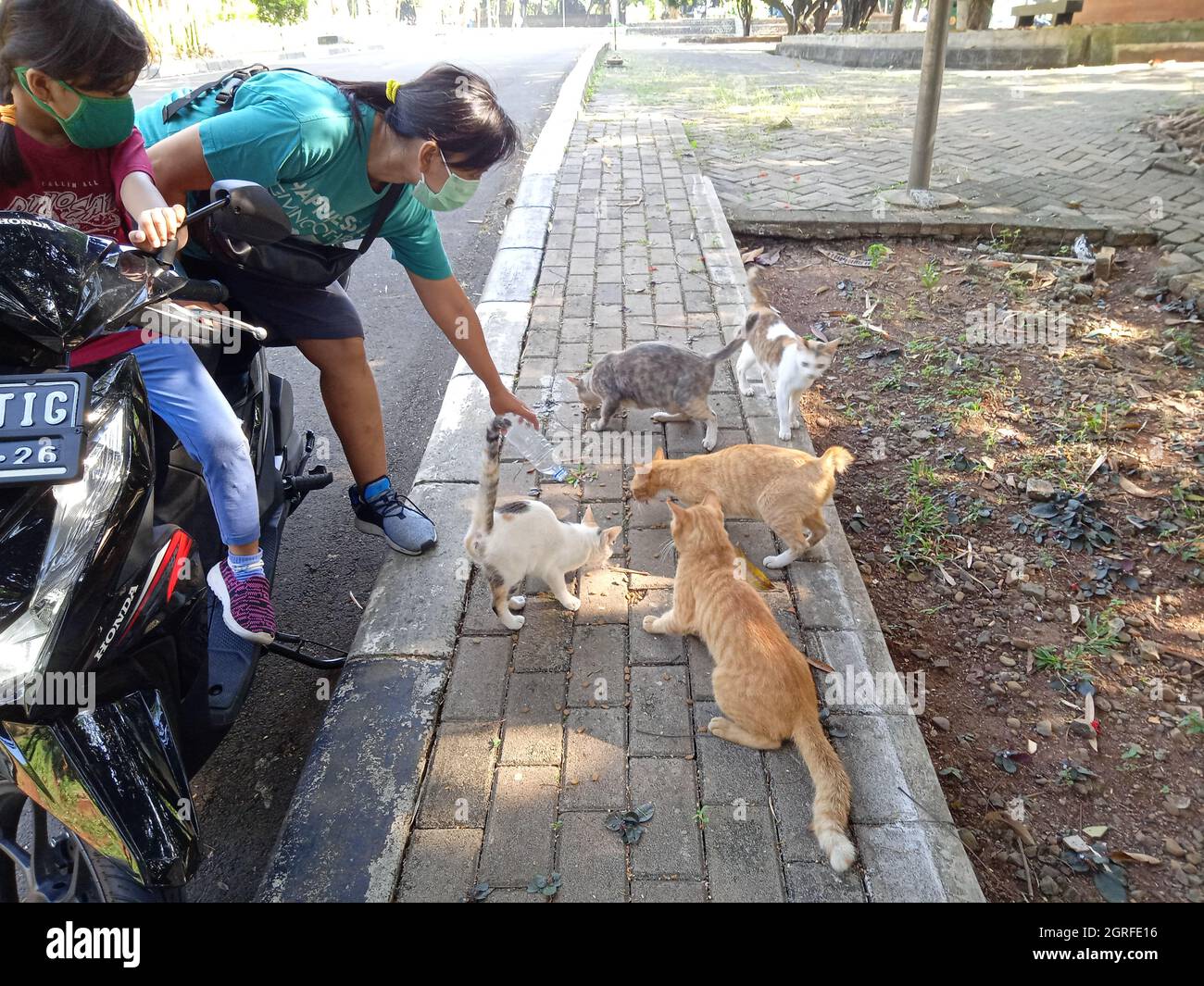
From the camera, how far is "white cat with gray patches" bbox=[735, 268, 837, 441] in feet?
12.5

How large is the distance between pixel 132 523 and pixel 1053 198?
790 cm

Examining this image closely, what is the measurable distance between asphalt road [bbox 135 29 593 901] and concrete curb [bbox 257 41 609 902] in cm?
21

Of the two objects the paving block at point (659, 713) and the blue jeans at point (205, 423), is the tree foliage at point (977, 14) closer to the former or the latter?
the paving block at point (659, 713)

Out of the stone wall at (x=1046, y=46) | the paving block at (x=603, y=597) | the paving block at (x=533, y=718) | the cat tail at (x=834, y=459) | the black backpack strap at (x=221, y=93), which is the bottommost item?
the paving block at (x=533, y=718)

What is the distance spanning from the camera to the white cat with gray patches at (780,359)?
3.79 metres

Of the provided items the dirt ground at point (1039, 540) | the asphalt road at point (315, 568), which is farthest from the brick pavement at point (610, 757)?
the asphalt road at point (315, 568)

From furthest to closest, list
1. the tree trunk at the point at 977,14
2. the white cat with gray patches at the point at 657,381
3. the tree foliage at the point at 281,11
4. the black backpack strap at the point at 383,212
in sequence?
the tree foliage at the point at 281,11, the tree trunk at the point at 977,14, the white cat with gray patches at the point at 657,381, the black backpack strap at the point at 383,212

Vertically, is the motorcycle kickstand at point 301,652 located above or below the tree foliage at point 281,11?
below

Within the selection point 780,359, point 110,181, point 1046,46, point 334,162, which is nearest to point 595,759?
point 334,162

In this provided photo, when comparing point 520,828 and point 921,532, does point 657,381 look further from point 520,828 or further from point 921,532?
point 520,828

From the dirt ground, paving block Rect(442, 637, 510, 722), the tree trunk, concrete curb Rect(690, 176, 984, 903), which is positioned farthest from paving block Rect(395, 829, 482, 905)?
the tree trunk

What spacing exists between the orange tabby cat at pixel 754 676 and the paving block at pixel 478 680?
22.9 inches

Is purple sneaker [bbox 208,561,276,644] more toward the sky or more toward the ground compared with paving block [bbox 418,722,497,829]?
more toward the sky

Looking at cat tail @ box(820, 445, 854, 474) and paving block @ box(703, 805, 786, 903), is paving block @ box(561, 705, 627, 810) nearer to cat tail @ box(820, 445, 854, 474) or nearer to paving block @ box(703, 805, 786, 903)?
paving block @ box(703, 805, 786, 903)
